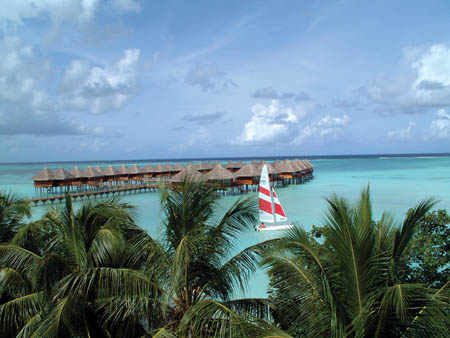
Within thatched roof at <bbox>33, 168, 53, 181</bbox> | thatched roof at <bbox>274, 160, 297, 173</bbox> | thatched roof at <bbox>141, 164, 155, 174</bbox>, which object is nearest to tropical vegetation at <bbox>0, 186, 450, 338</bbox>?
thatched roof at <bbox>33, 168, 53, 181</bbox>

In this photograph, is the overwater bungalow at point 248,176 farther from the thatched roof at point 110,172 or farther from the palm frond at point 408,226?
the palm frond at point 408,226

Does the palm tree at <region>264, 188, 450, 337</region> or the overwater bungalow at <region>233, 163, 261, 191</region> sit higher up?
the palm tree at <region>264, 188, 450, 337</region>

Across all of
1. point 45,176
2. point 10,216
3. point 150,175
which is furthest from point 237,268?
point 150,175

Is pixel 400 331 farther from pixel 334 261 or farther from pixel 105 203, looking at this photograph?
pixel 105 203

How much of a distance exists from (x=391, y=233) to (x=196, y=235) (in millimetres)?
2014

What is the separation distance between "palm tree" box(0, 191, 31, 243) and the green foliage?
5.66 m

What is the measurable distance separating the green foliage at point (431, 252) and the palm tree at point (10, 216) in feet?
18.6

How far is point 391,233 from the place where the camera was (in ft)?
10.3

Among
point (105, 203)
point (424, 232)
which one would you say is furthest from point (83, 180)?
point (424, 232)

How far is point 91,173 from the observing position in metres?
32.4

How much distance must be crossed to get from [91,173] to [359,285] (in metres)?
32.8

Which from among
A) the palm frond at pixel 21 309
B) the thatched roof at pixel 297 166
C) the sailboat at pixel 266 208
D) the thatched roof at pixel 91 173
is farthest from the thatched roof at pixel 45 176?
the palm frond at pixel 21 309

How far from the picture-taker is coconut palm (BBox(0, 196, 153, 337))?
354 cm

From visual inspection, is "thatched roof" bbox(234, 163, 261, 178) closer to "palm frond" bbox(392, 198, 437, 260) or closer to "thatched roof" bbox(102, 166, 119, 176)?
"thatched roof" bbox(102, 166, 119, 176)
